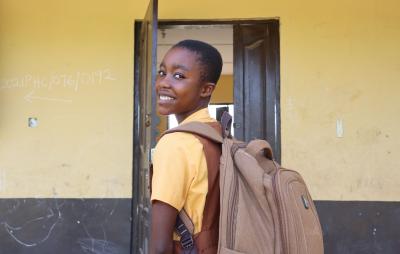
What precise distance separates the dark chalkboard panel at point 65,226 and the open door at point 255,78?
1258 mm

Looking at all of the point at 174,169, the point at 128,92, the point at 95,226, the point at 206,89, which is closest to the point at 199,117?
the point at 206,89

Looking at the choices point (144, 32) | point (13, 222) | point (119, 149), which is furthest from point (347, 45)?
point (13, 222)

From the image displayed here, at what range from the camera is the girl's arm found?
4.53 ft

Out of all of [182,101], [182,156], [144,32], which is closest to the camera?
[182,156]

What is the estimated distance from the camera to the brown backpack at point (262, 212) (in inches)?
51.9

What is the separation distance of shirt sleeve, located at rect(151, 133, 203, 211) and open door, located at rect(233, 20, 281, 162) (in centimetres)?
339

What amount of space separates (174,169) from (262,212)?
0.25 metres

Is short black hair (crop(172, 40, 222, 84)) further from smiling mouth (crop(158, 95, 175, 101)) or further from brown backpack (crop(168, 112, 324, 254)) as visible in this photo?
brown backpack (crop(168, 112, 324, 254))

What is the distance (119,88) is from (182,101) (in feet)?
10.6

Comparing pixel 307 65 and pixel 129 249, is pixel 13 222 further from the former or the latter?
pixel 307 65

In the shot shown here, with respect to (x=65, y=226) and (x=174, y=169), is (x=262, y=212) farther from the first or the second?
(x=65, y=226)

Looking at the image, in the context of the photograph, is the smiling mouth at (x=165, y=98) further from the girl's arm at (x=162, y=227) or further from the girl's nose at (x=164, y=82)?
the girl's arm at (x=162, y=227)

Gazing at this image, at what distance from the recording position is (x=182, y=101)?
5.25 ft

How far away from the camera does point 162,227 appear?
54.6 inches
